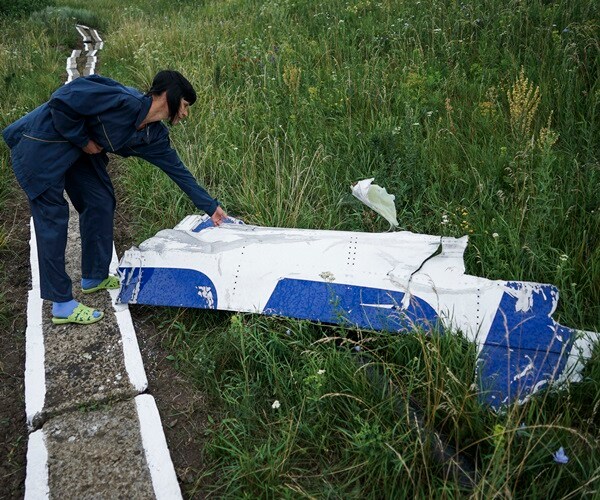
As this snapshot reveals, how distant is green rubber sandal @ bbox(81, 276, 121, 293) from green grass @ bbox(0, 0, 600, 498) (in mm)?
455

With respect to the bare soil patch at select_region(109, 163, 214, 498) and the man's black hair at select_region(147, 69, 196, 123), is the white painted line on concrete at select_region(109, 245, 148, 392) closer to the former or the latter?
the bare soil patch at select_region(109, 163, 214, 498)

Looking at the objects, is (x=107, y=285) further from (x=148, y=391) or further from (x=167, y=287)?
(x=148, y=391)

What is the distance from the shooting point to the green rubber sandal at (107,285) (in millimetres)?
3962

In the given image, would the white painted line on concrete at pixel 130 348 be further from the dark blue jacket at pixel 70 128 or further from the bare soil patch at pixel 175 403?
the dark blue jacket at pixel 70 128

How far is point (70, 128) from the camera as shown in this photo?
324 centimetres

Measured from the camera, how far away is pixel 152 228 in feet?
15.2

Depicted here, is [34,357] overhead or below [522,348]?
below

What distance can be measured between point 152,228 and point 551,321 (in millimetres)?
3127

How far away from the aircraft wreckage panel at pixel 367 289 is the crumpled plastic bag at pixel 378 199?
297mm

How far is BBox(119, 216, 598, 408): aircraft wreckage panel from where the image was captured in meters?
2.80

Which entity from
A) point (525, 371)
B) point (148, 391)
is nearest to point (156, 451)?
point (148, 391)

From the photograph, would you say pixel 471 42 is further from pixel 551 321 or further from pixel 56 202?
pixel 56 202

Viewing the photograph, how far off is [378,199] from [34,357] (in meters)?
2.46

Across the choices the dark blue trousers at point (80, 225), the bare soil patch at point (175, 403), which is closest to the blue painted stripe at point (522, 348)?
the bare soil patch at point (175, 403)
